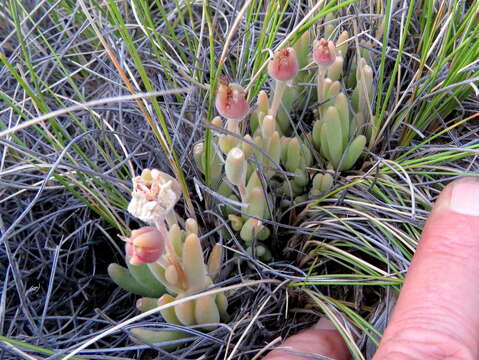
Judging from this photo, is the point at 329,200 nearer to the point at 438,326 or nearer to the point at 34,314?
the point at 438,326

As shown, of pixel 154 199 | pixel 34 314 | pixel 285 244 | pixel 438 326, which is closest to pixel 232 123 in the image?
pixel 154 199

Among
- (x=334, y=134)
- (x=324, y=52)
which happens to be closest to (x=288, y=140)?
(x=334, y=134)

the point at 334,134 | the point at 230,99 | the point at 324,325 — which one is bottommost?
the point at 324,325

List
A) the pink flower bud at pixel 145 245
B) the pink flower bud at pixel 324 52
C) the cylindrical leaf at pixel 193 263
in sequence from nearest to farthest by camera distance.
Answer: the pink flower bud at pixel 145 245 < the cylindrical leaf at pixel 193 263 < the pink flower bud at pixel 324 52

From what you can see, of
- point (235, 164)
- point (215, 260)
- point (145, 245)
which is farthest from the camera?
point (215, 260)

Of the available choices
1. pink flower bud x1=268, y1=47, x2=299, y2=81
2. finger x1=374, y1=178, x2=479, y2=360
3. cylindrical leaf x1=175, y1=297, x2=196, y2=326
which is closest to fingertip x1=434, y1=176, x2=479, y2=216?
finger x1=374, y1=178, x2=479, y2=360

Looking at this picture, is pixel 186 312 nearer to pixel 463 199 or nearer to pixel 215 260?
pixel 215 260

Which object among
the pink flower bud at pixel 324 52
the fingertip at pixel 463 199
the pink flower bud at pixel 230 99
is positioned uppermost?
the pink flower bud at pixel 324 52

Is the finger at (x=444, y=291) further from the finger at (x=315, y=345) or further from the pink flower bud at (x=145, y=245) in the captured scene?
the pink flower bud at (x=145, y=245)

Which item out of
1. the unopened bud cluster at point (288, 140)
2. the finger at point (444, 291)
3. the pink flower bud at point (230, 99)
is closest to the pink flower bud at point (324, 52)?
the unopened bud cluster at point (288, 140)
